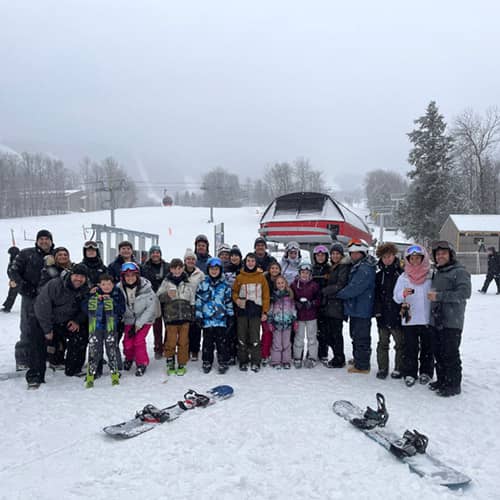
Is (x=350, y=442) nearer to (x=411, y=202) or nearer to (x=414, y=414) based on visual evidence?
(x=414, y=414)

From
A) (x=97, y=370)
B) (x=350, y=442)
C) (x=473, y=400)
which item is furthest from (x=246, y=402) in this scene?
(x=473, y=400)

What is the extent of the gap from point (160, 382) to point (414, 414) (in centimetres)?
313

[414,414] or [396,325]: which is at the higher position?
[396,325]

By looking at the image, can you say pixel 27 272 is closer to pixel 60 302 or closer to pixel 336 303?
pixel 60 302

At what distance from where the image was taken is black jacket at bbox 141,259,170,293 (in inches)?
228

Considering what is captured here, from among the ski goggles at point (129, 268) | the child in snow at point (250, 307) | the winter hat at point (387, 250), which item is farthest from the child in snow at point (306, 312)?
the ski goggles at point (129, 268)

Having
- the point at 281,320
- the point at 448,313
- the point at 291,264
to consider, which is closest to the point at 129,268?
the point at 281,320

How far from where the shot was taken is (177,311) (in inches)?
205

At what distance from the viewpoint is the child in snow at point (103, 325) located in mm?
4816

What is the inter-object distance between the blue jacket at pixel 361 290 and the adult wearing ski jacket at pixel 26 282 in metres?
4.37

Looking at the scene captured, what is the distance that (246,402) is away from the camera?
4234mm

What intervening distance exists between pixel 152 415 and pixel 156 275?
2461 mm

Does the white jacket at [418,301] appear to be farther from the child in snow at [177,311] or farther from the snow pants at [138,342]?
the snow pants at [138,342]

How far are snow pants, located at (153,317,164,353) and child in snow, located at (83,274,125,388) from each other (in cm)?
85
